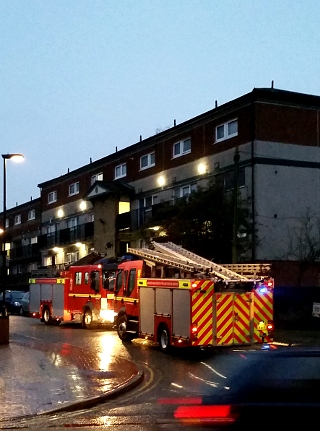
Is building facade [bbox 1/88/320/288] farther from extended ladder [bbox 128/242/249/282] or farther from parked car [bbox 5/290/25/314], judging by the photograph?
parked car [bbox 5/290/25/314]

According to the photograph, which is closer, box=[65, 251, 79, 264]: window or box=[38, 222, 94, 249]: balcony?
box=[38, 222, 94, 249]: balcony

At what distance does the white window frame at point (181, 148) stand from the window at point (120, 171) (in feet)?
25.0

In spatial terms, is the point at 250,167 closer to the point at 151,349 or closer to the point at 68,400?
the point at 151,349

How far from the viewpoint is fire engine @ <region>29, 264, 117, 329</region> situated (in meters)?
28.3

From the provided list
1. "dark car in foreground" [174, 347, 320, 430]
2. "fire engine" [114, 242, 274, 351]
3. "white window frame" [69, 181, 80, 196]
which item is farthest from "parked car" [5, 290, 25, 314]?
"dark car in foreground" [174, 347, 320, 430]

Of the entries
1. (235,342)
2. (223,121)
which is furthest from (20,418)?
(223,121)

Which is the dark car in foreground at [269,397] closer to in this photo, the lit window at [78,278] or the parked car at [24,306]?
the lit window at [78,278]

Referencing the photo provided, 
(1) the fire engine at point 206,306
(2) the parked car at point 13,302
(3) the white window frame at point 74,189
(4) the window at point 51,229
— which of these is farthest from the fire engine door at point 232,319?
(4) the window at point 51,229

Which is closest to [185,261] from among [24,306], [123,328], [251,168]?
[123,328]

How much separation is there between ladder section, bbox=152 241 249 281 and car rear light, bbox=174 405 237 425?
12780 mm

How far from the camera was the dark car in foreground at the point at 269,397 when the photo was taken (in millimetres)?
5793

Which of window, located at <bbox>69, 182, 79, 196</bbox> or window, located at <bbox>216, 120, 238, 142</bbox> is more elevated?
window, located at <bbox>216, 120, 238, 142</bbox>

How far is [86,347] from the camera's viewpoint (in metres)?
22.2

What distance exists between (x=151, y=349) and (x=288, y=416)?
1605cm
